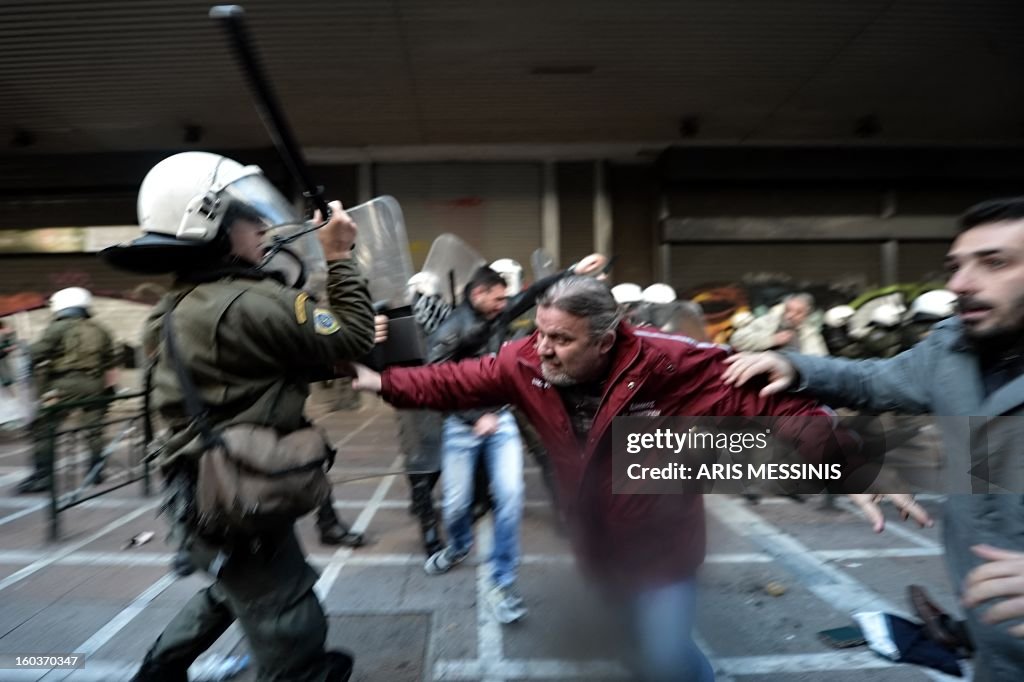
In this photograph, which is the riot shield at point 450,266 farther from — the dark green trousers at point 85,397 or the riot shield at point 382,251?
the dark green trousers at point 85,397

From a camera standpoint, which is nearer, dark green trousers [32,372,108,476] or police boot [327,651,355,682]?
police boot [327,651,355,682]

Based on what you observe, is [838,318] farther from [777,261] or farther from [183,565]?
[183,565]

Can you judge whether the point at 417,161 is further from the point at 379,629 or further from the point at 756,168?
the point at 379,629

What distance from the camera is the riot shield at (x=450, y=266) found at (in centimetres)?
413

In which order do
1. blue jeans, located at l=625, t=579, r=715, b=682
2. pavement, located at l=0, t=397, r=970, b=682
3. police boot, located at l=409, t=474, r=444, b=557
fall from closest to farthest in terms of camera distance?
blue jeans, located at l=625, t=579, r=715, b=682
pavement, located at l=0, t=397, r=970, b=682
police boot, located at l=409, t=474, r=444, b=557

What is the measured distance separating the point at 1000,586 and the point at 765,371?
A: 2.56 feet

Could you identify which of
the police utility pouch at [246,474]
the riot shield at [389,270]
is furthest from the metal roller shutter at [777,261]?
the police utility pouch at [246,474]

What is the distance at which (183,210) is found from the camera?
1.94 m

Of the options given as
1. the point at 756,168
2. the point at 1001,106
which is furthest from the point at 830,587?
the point at 1001,106

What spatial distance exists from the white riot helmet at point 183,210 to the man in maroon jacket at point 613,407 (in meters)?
0.63

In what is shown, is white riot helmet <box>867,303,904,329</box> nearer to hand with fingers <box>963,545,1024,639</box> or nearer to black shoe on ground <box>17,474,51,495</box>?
hand with fingers <box>963,545,1024,639</box>

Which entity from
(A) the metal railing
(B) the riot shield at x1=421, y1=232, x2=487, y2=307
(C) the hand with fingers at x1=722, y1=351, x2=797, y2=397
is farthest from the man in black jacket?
(A) the metal railing

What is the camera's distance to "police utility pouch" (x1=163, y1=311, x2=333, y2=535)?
1.81 metres

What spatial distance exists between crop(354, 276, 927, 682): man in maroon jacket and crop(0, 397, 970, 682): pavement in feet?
0.99
